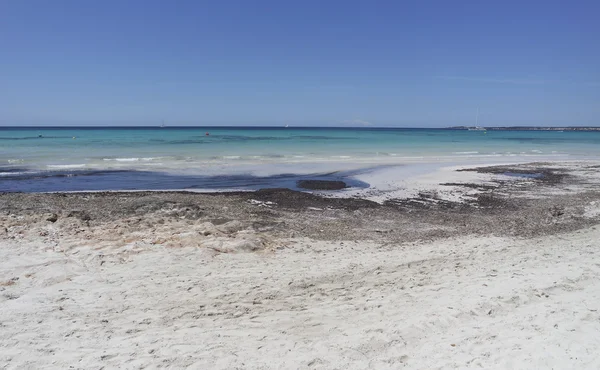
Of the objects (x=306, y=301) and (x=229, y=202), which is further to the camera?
(x=229, y=202)

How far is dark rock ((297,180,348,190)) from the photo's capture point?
16.1 meters

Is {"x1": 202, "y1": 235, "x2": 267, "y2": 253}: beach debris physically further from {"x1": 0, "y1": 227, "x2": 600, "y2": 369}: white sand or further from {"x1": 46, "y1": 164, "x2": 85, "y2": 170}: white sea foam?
{"x1": 46, "y1": 164, "x2": 85, "y2": 170}: white sea foam

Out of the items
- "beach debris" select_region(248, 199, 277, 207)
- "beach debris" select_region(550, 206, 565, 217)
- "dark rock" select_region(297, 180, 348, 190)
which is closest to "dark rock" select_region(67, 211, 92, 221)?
"beach debris" select_region(248, 199, 277, 207)

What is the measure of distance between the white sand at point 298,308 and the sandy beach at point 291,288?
22 mm

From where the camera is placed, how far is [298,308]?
548 centimetres

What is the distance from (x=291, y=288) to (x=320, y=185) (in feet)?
34.8

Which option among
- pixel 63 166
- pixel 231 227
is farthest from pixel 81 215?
pixel 63 166

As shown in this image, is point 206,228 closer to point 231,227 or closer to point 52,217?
point 231,227

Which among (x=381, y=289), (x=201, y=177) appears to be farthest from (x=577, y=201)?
(x=201, y=177)

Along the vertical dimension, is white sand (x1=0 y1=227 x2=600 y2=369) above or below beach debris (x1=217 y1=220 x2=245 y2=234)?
below

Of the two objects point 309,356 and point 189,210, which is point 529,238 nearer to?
point 309,356

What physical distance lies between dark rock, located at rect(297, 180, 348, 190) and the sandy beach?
4761mm

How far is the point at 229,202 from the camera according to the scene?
40.3ft

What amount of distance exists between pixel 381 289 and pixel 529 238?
476 cm
